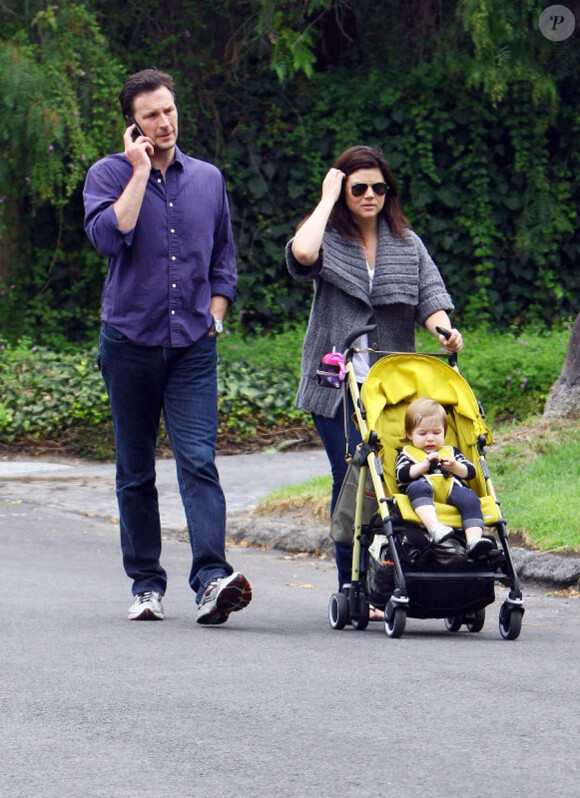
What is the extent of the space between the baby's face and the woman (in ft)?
1.12

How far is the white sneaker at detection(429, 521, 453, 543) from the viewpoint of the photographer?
209 inches

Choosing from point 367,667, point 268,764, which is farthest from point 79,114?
point 268,764

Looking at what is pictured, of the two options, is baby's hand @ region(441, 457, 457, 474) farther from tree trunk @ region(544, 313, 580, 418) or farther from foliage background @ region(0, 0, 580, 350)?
foliage background @ region(0, 0, 580, 350)

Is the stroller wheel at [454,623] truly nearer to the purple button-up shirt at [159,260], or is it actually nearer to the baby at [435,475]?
the baby at [435,475]

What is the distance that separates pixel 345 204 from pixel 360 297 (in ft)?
1.36

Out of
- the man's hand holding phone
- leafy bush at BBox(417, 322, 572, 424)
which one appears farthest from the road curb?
leafy bush at BBox(417, 322, 572, 424)

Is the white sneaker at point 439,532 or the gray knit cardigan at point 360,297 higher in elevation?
the gray knit cardigan at point 360,297

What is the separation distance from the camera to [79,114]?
13594mm

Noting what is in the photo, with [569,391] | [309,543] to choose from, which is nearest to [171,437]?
[309,543]

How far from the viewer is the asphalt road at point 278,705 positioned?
11.5ft

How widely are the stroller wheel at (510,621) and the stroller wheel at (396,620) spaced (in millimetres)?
386

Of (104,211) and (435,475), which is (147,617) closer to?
(435,475)

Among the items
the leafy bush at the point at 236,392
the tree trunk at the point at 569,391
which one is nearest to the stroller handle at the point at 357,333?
the tree trunk at the point at 569,391

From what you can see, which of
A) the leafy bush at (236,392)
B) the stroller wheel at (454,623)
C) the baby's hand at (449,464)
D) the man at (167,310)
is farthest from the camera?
the leafy bush at (236,392)
